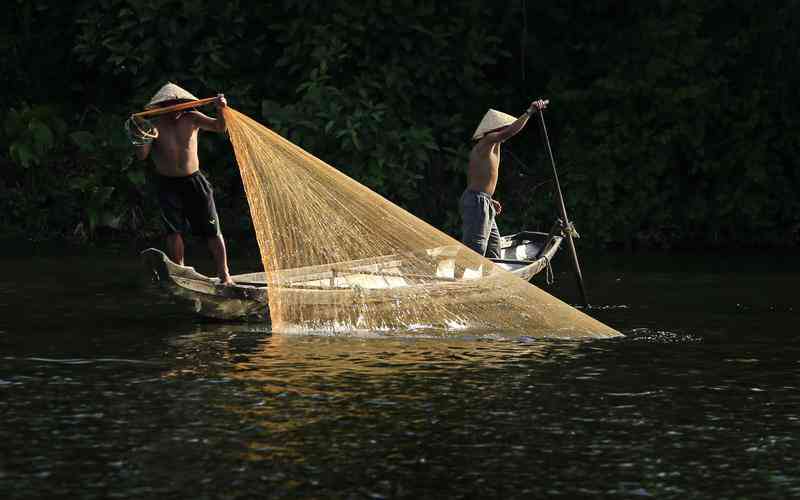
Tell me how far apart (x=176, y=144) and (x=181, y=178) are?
1.02ft

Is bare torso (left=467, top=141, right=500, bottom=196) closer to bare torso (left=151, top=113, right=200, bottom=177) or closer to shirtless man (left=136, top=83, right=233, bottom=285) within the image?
shirtless man (left=136, top=83, right=233, bottom=285)

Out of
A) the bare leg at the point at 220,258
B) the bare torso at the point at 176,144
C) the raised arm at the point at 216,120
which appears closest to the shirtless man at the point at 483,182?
the bare leg at the point at 220,258

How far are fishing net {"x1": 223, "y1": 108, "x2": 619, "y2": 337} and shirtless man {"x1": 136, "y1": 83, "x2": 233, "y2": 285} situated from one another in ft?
2.12

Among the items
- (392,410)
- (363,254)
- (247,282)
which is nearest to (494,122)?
(363,254)

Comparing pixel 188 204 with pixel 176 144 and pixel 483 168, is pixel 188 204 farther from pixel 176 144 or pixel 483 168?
pixel 483 168

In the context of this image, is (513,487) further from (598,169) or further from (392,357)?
(598,169)

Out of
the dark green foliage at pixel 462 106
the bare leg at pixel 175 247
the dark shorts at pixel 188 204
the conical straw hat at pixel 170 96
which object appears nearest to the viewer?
the conical straw hat at pixel 170 96

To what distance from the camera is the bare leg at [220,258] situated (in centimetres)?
1332

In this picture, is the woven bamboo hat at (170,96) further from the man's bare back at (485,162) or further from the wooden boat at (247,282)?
the man's bare back at (485,162)

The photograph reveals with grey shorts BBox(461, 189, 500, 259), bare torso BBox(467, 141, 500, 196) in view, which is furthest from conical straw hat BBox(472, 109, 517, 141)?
grey shorts BBox(461, 189, 500, 259)

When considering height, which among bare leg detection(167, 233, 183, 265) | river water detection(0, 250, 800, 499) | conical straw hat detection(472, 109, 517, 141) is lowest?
river water detection(0, 250, 800, 499)

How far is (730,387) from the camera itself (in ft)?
33.4

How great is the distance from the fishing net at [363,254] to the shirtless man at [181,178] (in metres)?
0.65

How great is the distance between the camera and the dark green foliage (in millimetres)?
21938
